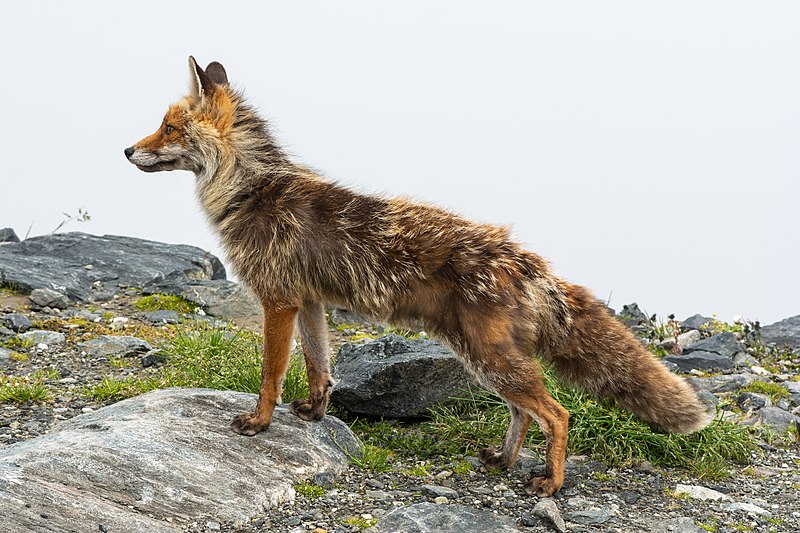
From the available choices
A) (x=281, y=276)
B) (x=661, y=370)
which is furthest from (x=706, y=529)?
(x=281, y=276)

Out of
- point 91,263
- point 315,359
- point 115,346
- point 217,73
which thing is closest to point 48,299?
point 91,263

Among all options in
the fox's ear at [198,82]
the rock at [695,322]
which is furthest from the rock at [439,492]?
the rock at [695,322]

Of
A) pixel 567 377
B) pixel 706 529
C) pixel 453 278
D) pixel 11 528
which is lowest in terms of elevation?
pixel 11 528

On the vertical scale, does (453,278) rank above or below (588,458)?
above

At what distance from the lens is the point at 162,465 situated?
614cm

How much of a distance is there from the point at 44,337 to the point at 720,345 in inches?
354

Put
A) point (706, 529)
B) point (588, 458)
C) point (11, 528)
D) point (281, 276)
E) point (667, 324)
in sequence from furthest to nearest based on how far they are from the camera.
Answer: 1. point (667, 324)
2. point (588, 458)
3. point (281, 276)
4. point (706, 529)
5. point (11, 528)

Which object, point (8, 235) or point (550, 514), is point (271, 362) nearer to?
point (550, 514)

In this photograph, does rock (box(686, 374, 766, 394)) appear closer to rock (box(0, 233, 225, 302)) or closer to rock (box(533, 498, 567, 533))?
rock (box(533, 498, 567, 533))

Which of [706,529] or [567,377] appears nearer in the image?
[706,529]

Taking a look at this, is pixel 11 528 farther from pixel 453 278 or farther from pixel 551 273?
pixel 551 273

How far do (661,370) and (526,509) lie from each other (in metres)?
1.61

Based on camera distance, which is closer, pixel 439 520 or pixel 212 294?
pixel 439 520

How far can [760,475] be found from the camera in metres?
7.60
